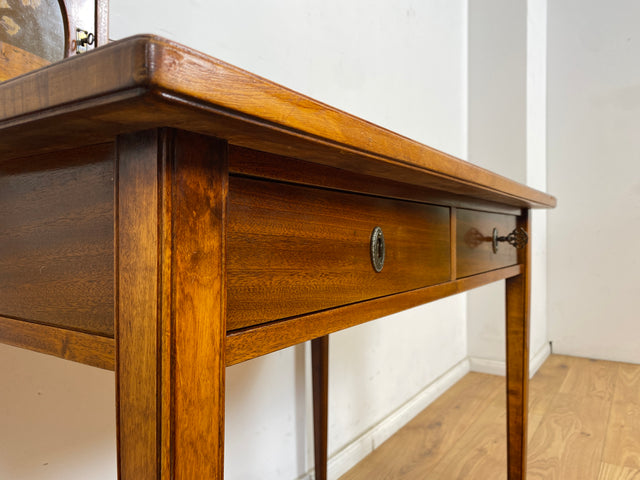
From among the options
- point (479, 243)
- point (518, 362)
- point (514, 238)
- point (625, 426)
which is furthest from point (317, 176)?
point (625, 426)

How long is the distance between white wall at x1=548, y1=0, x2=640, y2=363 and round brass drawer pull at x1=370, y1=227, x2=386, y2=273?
2.37 metres

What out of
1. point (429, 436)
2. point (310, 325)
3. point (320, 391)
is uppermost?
point (310, 325)

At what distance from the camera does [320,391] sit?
110 centimetres

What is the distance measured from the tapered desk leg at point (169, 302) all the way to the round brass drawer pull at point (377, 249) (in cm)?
25

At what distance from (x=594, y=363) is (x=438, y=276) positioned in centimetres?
215

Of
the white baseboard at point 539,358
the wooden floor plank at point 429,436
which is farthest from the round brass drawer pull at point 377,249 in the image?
the white baseboard at point 539,358

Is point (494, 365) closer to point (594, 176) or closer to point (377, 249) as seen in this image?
point (594, 176)

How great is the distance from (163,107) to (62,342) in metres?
0.22

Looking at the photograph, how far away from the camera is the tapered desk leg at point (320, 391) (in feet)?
3.57

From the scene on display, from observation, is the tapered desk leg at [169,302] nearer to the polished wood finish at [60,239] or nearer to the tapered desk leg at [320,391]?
the polished wood finish at [60,239]

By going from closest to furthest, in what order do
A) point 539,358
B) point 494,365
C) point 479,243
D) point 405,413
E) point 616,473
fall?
point 479,243, point 616,473, point 405,413, point 494,365, point 539,358

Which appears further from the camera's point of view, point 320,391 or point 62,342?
point 320,391

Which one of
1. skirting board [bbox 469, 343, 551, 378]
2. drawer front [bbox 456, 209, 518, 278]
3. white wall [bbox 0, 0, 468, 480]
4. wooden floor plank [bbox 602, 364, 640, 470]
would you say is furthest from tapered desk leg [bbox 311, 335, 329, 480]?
skirting board [bbox 469, 343, 551, 378]

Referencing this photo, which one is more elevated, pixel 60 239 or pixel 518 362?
pixel 60 239
